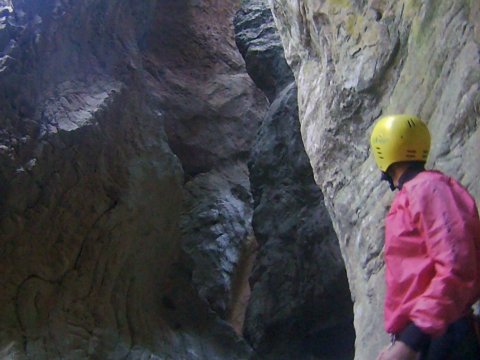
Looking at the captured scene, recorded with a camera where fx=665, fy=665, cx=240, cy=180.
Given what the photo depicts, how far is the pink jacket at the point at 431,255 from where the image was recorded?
2.41 m

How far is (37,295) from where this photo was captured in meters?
7.44

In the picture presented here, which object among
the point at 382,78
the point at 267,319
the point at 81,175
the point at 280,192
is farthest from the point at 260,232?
the point at 382,78

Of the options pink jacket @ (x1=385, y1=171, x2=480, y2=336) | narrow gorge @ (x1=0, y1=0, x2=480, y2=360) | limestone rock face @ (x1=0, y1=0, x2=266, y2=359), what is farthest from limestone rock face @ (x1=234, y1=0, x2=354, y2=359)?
pink jacket @ (x1=385, y1=171, x2=480, y2=336)

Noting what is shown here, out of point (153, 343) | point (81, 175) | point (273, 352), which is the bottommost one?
point (273, 352)

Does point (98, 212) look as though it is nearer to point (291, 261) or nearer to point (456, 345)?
point (291, 261)

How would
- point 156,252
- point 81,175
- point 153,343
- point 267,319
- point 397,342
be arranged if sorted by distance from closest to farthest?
point 397,342, point 81,175, point 153,343, point 156,252, point 267,319

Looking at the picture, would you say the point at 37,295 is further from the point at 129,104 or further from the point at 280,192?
the point at 280,192

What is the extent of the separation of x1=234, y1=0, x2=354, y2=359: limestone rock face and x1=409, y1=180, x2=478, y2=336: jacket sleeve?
684 centimetres

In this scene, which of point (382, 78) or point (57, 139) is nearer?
point (382, 78)

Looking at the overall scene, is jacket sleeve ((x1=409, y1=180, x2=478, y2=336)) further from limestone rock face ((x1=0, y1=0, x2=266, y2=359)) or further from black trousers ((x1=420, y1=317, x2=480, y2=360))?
limestone rock face ((x1=0, y1=0, x2=266, y2=359))

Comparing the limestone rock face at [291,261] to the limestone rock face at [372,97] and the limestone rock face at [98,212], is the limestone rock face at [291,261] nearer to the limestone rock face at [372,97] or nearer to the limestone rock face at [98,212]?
the limestone rock face at [98,212]

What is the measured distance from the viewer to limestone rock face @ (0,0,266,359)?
7219mm

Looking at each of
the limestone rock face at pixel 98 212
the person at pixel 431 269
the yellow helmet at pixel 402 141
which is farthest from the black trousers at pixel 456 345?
the limestone rock face at pixel 98 212

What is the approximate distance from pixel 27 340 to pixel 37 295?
0.53 meters
